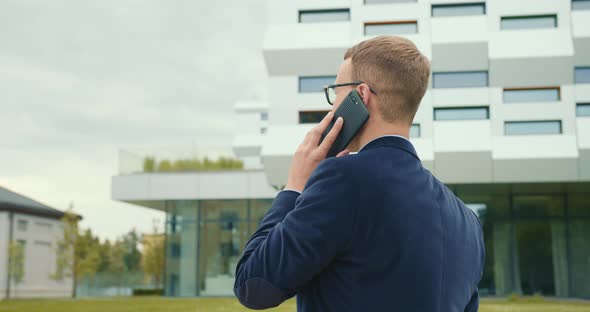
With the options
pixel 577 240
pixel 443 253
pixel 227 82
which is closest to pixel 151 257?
pixel 577 240

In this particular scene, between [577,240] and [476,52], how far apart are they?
901 centimetres

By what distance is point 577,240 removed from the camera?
2870cm

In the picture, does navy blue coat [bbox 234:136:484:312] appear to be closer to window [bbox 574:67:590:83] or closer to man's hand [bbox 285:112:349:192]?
man's hand [bbox 285:112:349:192]

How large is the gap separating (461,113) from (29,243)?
3331cm

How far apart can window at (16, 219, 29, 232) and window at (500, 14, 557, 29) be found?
114ft

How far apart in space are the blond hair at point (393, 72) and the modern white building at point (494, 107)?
24.4m

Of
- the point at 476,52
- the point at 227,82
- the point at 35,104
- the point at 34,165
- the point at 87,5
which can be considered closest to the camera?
the point at 476,52

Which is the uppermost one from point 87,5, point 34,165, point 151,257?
point 87,5

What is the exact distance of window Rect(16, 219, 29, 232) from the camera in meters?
47.0

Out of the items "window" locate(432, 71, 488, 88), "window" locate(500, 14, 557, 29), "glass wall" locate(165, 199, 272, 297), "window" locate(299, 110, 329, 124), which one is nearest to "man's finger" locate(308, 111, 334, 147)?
"window" locate(299, 110, 329, 124)

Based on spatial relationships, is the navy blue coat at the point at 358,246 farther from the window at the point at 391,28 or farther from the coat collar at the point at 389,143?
the window at the point at 391,28

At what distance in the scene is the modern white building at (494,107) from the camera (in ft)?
85.3

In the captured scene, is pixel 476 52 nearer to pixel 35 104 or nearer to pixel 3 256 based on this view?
pixel 35 104

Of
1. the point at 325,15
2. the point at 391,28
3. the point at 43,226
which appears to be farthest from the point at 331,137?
the point at 43,226
